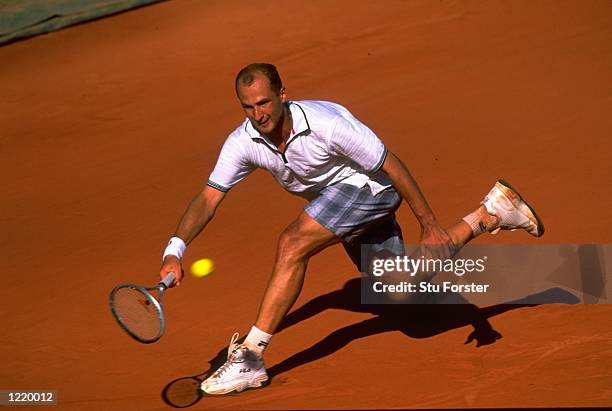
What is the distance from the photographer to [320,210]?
17.9ft

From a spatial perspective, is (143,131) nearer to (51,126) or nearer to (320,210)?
(51,126)

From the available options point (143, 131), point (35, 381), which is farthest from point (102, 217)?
point (35, 381)

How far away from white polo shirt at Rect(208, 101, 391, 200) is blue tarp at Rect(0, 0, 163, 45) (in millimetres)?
7127

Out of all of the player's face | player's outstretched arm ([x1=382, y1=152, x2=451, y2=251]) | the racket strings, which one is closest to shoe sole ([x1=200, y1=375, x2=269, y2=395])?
the racket strings

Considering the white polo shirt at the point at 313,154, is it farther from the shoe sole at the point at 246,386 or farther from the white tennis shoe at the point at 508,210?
the shoe sole at the point at 246,386

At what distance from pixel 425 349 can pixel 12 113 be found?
20.0 ft

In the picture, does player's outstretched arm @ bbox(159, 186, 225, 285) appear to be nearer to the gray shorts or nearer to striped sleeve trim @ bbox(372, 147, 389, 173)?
Answer: the gray shorts

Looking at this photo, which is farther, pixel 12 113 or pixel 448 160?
pixel 12 113

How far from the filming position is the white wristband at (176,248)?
539 cm

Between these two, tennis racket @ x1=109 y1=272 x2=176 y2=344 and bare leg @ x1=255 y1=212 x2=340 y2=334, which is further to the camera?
bare leg @ x1=255 y1=212 x2=340 y2=334

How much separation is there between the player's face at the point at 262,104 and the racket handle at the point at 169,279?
0.87m

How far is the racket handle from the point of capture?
17.0ft

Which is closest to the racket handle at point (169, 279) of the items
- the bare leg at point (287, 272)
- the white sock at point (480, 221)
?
the bare leg at point (287, 272)

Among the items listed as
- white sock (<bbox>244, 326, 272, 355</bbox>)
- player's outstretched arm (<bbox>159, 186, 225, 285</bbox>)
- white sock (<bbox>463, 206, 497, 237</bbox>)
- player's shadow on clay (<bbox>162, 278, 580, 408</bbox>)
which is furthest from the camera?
white sock (<bbox>463, 206, 497, 237</bbox>)
